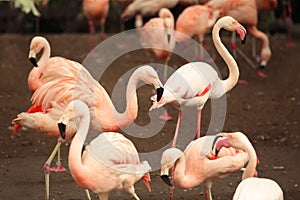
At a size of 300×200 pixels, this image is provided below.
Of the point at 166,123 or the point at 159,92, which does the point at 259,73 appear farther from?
the point at 159,92

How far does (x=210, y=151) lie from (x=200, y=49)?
4306mm

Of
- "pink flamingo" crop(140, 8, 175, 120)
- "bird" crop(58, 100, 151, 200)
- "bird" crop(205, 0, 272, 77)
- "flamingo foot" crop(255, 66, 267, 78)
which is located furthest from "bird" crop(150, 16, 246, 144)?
"flamingo foot" crop(255, 66, 267, 78)

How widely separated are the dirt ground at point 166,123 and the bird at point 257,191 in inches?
49.0

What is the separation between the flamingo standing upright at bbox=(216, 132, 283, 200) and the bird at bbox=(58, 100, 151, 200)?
1.81 ft

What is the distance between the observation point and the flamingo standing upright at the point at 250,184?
3.92 metres

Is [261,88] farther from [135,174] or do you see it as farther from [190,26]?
[135,174]

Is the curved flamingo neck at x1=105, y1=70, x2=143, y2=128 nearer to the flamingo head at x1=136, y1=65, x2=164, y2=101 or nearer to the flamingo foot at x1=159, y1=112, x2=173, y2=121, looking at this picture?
the flamingo head at x1=136, y1=65, x2=164, y2=101

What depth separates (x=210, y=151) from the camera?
16.0ft

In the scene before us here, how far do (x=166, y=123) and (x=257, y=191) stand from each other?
124 inches

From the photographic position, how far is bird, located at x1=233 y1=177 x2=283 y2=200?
3896 mm

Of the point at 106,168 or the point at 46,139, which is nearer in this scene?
the point at 106,168

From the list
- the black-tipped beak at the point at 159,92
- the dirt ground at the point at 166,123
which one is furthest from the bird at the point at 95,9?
the black-tipped beak at the point at 159,92

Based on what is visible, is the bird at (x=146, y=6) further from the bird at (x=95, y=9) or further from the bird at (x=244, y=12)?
the bird at (x=244, y=12)

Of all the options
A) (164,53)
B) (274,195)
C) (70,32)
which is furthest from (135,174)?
(70,32)
